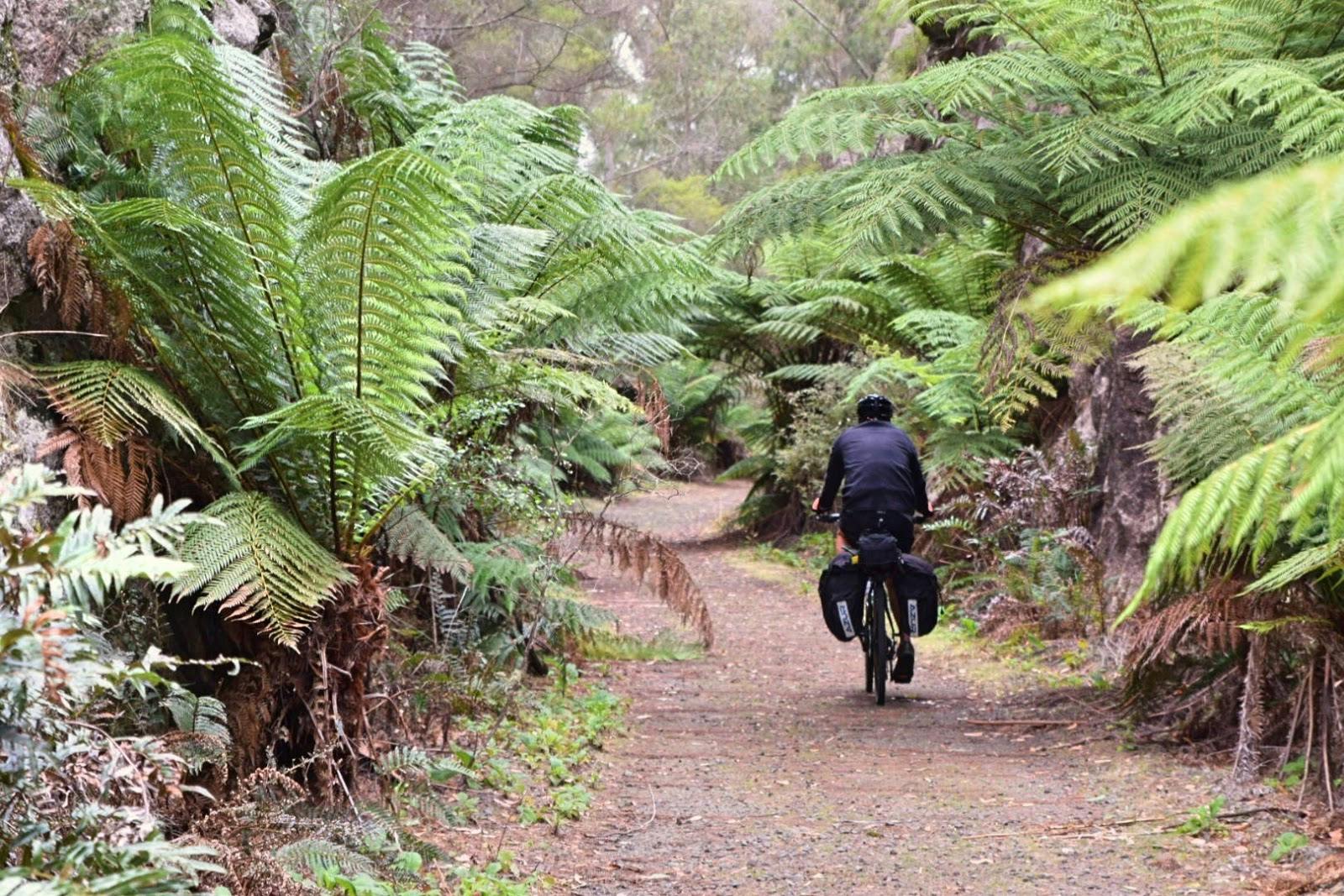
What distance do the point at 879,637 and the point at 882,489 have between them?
75 centimetres

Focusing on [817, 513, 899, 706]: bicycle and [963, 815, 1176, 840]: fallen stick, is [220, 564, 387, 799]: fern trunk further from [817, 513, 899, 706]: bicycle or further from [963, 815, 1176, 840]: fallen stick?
[817, 513, 899, 706]: bicycle

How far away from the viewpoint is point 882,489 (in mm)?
6527

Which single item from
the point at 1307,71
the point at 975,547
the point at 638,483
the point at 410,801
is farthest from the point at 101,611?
the point at 975,547

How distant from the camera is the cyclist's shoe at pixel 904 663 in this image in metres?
6.46

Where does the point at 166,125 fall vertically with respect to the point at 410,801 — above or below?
above

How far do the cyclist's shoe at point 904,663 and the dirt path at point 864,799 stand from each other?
0.12 meters

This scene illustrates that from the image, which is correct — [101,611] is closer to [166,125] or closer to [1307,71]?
[166,125]

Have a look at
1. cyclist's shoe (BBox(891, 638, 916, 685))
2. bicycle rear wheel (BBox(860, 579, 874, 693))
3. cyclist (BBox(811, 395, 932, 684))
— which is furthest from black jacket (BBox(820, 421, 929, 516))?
cyclist's shoe (BBox(891, 638, 916, 685))

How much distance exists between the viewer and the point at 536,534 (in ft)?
19.2

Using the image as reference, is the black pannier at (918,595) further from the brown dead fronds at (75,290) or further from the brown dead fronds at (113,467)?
the brown dead fronds at (75,290)

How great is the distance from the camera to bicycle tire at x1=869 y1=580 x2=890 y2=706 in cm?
632

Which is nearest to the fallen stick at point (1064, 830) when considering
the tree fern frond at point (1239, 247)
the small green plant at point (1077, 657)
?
the small green plant at point (1077, 657)

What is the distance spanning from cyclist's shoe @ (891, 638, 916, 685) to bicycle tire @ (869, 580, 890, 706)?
87 millimetres

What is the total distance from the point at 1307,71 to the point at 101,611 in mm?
4201
